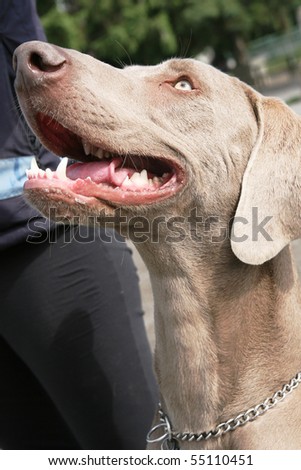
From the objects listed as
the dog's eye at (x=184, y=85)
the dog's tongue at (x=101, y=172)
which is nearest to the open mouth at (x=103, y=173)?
the dog's tongue at (x=101, y=172)

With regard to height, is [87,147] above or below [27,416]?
above

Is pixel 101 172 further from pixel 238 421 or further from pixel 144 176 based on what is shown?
pixel 238 421

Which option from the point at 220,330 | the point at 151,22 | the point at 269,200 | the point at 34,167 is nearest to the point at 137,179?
the point at 34,167

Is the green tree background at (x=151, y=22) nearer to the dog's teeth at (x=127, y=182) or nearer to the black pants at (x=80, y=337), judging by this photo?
the black pants at (x=80, y=337)

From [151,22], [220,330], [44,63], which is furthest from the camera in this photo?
[151,22]

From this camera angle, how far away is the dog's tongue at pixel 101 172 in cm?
246

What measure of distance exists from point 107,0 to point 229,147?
86.4ft

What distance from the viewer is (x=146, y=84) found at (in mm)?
2707

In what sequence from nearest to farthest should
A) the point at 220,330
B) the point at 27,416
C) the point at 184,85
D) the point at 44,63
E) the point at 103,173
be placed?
the point at 44,63 < the point at 103,173 < the point at 220,330 < the point at 184,85 < the point at 27,416

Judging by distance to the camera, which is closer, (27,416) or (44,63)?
(44,63)

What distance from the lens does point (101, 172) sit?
8.16 feet

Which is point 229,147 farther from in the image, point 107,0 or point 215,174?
point 107,0

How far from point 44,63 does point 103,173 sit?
421 millimetres
